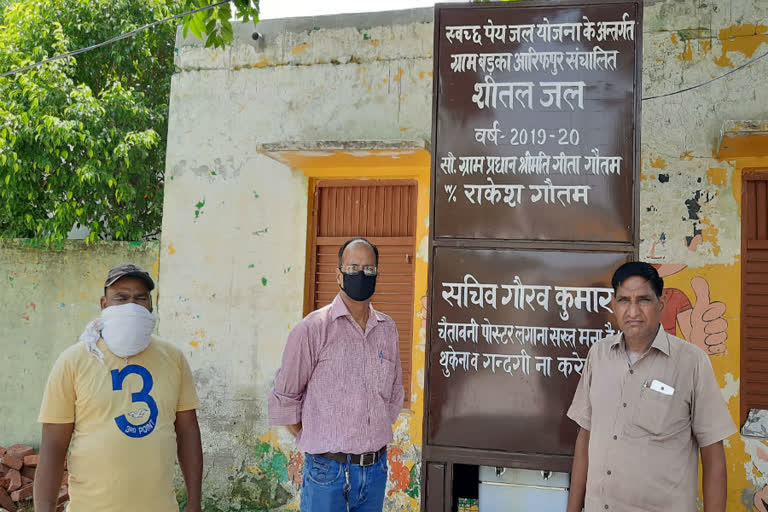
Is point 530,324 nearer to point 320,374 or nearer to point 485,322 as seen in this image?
point 485,322

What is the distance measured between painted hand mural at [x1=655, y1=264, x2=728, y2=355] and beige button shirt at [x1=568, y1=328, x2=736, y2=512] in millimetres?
2744

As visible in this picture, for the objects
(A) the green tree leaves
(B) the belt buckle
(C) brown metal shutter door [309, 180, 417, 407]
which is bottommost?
(B) the belt buckle

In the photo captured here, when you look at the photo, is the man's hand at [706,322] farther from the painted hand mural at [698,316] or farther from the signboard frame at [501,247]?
the signboard frame at [501,247]

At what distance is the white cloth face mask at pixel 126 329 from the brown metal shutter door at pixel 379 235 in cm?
332

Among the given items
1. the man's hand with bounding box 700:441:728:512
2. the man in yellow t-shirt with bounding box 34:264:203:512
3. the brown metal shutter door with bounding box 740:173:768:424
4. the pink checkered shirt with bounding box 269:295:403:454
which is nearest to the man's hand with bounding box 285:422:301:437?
the pink checkered shirt with bounding box 269:295:403:454

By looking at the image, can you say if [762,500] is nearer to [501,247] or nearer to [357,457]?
[501,247]

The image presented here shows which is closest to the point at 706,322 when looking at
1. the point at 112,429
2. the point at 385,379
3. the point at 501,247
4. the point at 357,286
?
the point at 501,247

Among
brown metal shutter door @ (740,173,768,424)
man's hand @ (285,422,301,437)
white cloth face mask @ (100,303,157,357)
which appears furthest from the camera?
brown metal shutter door @ (740,173,768,424)

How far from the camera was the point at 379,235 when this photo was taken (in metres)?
6.18

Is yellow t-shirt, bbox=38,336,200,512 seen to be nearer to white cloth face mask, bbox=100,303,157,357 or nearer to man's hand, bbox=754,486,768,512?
white cloth face mask, bbox=100,303,157,357

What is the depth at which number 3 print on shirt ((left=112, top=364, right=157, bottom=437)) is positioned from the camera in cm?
276

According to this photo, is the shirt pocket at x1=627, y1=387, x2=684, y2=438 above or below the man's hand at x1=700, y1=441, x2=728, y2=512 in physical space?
above

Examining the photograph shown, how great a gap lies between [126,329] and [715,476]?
237cm

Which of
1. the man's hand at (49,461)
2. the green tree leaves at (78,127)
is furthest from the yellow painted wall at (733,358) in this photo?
the green tree leaves at (78,127)
